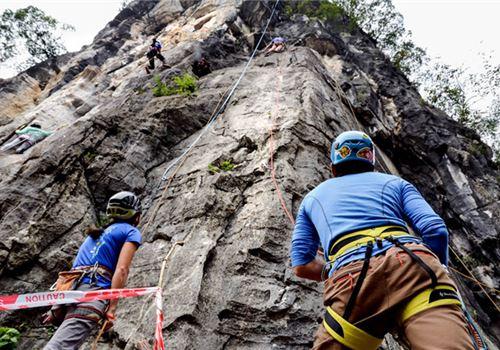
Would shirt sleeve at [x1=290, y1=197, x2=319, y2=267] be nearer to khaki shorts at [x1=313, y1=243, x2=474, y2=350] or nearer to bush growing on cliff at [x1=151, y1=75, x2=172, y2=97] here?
khaki shorts at [x1=313, y1=243, x2=474, y2=350]

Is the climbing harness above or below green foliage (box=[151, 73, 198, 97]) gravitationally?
below

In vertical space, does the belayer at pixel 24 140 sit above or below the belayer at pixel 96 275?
above

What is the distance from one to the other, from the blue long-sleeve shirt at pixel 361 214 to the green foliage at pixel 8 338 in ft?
13.5

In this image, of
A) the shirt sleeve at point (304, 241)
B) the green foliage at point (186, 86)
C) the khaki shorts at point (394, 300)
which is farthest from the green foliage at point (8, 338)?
the green foliage at point (186, 86)

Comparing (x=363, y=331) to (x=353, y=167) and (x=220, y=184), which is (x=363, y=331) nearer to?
(x=353, y=167)

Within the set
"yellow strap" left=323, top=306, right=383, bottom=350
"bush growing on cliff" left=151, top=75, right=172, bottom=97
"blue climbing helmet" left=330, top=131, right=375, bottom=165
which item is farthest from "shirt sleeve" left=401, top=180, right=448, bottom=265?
"bush growing on cliff" left=151, top=75, right=172, bottom=97

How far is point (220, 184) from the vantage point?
572 centimetres

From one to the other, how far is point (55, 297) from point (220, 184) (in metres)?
3.16

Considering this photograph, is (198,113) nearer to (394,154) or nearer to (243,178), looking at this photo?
(243,178)

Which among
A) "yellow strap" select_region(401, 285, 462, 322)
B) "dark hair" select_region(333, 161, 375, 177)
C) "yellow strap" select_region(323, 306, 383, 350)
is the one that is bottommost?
"yellow strap" select_region(323, 306, 383, 350)

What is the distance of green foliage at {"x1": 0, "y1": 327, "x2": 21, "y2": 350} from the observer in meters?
4.27

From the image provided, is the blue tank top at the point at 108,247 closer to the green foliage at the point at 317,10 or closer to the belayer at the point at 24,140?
the belayer at the point at 24,140

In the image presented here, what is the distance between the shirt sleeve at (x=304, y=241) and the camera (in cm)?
255

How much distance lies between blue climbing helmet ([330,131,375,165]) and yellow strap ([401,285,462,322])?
1105 millimetres
